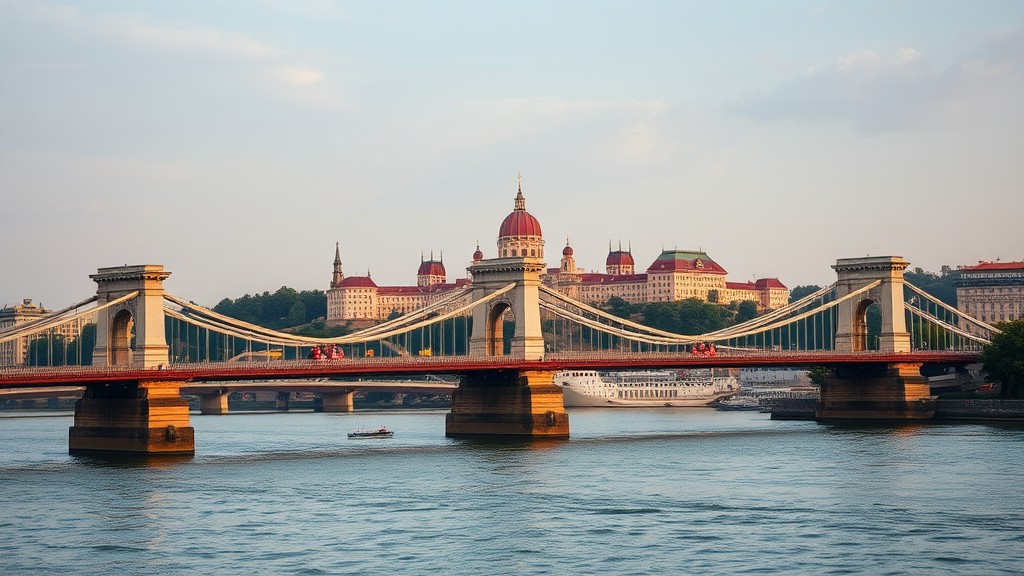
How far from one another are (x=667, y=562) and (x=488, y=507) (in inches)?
445

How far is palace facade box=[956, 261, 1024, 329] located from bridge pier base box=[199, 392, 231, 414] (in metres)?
97.3

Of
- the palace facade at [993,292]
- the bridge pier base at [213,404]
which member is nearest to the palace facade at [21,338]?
the bridge pier base at [213,404]

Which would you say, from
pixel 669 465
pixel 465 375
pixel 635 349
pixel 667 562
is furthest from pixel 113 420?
pixel 635 349

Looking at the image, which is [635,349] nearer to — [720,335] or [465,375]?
[720,335]

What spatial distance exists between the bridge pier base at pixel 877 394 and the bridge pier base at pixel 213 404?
5928 cm

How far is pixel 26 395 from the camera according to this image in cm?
10275

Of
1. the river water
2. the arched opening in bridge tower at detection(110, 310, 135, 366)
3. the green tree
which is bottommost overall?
the river water

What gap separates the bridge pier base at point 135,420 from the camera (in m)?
67.1

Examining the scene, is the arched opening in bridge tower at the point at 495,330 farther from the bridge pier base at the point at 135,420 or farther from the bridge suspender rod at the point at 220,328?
the bridge pier base at the point at 135,420

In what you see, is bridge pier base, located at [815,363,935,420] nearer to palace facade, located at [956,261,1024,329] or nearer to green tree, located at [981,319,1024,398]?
green tree, located at [981,319,1024,398]

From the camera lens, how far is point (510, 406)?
78.8 meters

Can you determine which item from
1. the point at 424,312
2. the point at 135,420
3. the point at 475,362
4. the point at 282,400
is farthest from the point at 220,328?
the point at 282,400

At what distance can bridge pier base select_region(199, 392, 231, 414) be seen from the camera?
448 ft

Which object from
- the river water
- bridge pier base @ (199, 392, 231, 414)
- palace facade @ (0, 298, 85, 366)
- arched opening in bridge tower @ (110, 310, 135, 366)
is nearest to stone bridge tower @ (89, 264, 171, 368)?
arched opening in bridge tower @ (110, 310, 135, 366)
